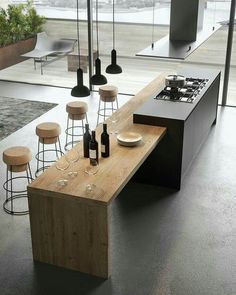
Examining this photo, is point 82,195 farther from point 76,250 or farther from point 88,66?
point 88,66

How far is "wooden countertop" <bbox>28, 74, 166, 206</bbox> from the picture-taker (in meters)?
3.77

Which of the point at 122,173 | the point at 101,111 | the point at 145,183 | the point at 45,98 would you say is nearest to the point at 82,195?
the point at 122,173

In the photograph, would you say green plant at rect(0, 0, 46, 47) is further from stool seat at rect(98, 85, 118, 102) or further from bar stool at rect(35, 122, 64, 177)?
bar stool at rect(35, 122, 64, 177)

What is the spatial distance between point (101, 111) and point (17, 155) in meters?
3.31

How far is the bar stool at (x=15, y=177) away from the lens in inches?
186

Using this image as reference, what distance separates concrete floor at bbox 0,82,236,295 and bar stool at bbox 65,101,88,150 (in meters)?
1.17

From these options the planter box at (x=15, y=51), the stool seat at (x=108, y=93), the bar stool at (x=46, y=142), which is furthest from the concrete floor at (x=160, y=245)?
the planter box at (x=15, y=51)

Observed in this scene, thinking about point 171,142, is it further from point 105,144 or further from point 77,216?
point 77,216

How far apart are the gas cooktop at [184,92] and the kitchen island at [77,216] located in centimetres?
164

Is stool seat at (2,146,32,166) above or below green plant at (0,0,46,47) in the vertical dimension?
below

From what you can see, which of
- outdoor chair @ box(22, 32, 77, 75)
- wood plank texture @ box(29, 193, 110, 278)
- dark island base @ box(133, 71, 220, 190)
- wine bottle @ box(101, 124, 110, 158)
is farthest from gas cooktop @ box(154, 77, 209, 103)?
outdoor chair @ box(22, 32, 77, 75)

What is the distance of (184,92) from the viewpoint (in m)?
5.92

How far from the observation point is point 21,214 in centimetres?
493

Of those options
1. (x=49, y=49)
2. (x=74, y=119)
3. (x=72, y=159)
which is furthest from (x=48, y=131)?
(x=49, y=49)
